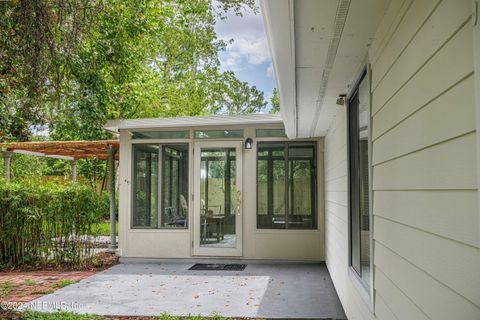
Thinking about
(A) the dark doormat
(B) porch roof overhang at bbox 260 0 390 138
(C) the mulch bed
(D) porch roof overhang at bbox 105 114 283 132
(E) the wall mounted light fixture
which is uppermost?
(D) porch roof overhang at bbox 105 114 283 132

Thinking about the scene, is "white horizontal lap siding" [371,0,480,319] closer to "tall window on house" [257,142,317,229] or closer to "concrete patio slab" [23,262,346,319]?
"concrete patio slab" [23,262,346,319]

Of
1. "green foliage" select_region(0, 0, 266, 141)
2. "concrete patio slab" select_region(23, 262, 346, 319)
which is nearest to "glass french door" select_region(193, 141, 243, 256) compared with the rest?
"concrete patio slab" select_region(23, 262, 346, 319)

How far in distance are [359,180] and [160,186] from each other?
192 inches

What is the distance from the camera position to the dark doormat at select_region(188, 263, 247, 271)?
22.1 feet

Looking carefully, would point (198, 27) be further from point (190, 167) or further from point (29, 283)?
point (29, 283)

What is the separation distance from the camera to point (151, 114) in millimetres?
13180

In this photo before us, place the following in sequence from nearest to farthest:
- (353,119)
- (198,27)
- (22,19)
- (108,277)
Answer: (353,119) < (22,19) < (108,277) < (198,27)

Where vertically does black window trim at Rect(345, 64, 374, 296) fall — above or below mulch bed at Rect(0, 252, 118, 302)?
above

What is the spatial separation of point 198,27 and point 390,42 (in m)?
14.7

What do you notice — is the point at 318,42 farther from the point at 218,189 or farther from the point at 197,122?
the point at 218,189

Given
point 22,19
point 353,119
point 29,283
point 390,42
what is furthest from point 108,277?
point 390,42

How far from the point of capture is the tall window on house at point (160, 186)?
747 centimetres

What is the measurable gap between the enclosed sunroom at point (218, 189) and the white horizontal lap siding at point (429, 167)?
490cm

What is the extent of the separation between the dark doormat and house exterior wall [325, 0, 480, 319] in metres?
4.52
